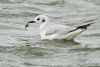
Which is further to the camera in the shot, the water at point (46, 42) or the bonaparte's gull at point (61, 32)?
the bonaparte's gull at point (61, 32)

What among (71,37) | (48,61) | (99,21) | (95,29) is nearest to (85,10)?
(99,21)

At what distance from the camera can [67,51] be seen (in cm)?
1159

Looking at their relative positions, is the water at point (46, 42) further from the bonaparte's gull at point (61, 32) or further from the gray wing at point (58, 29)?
the gray wing at point (58, 29)

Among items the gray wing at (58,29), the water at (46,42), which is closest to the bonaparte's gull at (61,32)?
the gray wing at (58,29)

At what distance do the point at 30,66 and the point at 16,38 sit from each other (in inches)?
127

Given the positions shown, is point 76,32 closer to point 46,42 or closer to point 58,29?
point 58,29

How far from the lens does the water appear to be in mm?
10586

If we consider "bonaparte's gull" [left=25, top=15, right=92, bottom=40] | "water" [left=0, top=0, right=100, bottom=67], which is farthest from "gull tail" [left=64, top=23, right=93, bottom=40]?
"water" [left=0, top=0, right=100, bottom=67]

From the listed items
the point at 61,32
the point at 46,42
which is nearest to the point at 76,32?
the point at 61,32

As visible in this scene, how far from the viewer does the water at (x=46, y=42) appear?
10.6 meters

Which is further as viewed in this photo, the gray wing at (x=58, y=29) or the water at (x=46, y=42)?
the gray wing at (x=58, y=29)

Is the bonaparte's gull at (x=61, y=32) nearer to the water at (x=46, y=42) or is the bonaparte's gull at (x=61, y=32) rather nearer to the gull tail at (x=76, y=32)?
the gull tail at (x=76, y=32)

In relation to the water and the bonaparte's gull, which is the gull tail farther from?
the water

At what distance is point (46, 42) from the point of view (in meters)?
12.9
